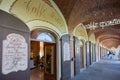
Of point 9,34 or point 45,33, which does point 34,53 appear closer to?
point 45,33

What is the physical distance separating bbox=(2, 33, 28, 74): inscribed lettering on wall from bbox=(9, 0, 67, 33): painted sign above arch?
2.33 feet

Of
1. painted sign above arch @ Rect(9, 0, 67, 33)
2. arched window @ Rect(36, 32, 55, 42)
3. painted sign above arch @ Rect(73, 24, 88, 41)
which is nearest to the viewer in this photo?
painted sign above arch @ Rect(9, 0, 67, 33)

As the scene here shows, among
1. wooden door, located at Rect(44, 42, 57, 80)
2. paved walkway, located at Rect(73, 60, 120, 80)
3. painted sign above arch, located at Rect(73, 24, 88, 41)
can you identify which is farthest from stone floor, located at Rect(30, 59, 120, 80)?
painted sign above arch, located at Rect(73, 24, 88, 41)

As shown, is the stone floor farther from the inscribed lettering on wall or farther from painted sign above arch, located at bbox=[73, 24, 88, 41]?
the inscribed lettering on wall

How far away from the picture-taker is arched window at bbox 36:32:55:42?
15.1ft

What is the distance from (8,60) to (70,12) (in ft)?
11.9

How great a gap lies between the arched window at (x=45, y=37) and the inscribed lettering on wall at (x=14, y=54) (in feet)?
4.46

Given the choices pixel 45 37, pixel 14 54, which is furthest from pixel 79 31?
pixel 14 54

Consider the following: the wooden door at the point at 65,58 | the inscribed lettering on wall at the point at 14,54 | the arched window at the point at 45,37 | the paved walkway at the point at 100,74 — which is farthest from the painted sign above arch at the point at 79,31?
the inscribed lettering on wall at the point at 14,54

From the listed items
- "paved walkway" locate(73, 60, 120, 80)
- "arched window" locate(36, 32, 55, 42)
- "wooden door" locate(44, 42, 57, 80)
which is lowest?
"paved walkway" locate(73, 60, 120, 80)

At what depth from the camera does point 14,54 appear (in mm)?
2900

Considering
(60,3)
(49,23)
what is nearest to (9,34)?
(49,23)

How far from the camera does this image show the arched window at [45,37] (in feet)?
15.1

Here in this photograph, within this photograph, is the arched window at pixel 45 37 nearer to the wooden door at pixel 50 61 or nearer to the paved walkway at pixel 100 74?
the wooden door at pixel 50 61
